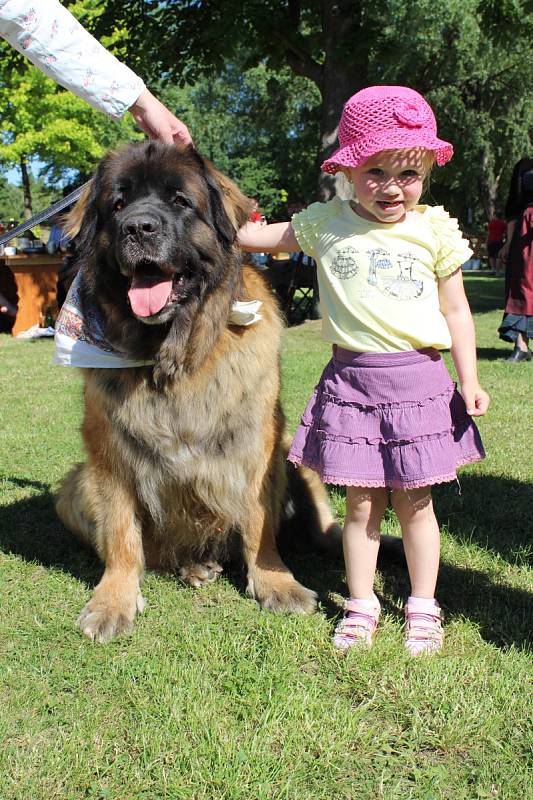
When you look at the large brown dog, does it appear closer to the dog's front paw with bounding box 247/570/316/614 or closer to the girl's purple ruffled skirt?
the dog's front paw with bounding box 247/570/316/614

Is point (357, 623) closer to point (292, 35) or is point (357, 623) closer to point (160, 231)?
point (160, 231)

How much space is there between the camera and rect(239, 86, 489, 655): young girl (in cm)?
239

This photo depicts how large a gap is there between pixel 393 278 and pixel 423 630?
127cm

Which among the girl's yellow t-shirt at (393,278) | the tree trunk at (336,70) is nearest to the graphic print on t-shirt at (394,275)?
the girl's yellow t-shirt at (393,278)

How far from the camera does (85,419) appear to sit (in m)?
2.97

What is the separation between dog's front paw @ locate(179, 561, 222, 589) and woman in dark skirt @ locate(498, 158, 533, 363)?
20.5 feet

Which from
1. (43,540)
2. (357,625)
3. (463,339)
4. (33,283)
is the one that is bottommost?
(33,283)

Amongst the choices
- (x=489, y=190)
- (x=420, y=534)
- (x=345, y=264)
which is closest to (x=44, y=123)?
(x=489, y=190)

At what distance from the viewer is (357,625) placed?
258 cm

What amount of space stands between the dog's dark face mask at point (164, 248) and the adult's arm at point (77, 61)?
0.24 metres

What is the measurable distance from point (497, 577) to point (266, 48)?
1234 cm

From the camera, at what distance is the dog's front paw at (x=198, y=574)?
3.10 metres

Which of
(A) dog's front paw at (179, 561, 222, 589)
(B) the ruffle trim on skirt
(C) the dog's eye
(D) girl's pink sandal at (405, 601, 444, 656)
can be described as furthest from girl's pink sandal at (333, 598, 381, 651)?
(C) the dog's eye

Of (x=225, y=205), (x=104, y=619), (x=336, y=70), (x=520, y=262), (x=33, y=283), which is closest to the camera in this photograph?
(x=104, y=619)
